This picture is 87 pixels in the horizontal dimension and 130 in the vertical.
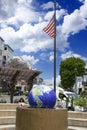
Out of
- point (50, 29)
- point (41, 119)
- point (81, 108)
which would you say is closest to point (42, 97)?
point (41, 119)

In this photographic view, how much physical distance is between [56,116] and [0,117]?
8.24 m

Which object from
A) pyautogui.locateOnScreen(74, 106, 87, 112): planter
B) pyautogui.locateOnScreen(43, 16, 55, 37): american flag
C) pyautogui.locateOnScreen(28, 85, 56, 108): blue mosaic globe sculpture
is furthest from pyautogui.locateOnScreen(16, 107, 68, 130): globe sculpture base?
pyautogui.locateOnScreen(43, 16, 55, 37): american flag

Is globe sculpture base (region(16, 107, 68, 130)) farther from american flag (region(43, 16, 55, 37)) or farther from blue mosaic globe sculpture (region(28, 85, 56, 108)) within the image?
american flag (region(43, 16, 55, 37))

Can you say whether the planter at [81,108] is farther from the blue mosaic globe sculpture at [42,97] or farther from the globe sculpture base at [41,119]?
the blue mosaic globe sculpture at [42,97]

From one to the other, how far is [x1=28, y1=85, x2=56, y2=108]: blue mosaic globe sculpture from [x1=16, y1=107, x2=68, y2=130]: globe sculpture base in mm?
218

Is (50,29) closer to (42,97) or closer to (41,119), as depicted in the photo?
(42,97)

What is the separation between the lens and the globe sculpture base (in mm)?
13977

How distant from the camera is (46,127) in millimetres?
13992

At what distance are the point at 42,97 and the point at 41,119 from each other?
799 mm

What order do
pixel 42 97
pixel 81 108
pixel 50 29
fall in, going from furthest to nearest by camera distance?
pixel 50 29 < pixel 81 108 < pixel 42 97

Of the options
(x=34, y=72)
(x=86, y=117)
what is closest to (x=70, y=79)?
(x=34, y=72)

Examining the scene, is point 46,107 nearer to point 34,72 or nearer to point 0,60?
point 34,72

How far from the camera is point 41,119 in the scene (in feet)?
45.9

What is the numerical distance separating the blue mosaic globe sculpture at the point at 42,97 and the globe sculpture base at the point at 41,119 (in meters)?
0.22
